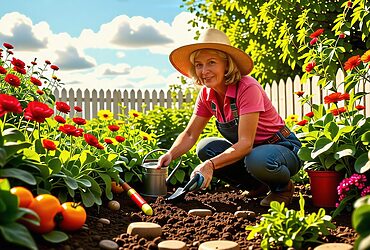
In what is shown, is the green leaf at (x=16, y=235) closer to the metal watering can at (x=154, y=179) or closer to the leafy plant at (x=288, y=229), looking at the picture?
the leafy plant at (x=288, y=229)

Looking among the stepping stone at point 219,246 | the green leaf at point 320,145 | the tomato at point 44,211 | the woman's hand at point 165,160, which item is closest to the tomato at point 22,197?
the tomato at point 44,211

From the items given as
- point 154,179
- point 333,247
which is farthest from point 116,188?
point 333,247

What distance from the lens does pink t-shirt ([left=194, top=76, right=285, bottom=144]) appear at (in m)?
3.50

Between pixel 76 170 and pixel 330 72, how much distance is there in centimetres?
255

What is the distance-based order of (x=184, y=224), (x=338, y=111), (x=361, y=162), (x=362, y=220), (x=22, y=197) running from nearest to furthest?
(x=362, y=220)
(x=22, y=197)
(x=184, y=224)
(x=361, y=162)
(x=338, y=111)

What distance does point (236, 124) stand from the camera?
370 centimetres

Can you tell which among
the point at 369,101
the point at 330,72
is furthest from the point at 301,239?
the point at 369,101

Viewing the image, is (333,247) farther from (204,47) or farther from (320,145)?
(204,47)

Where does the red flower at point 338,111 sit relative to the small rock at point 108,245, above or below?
above

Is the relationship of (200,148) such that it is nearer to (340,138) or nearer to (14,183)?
(340,138)

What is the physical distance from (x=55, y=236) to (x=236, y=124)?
67.0 inches

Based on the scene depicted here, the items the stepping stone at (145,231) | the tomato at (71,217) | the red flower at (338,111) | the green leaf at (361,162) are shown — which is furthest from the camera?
the red flower at (338,111)

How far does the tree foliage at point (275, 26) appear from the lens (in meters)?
6.60

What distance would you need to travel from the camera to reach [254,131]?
3463mm
